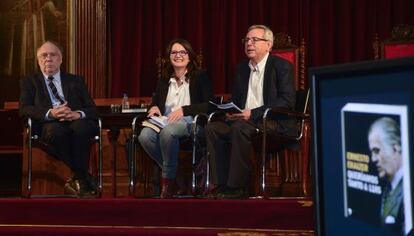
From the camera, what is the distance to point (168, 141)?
4.43m

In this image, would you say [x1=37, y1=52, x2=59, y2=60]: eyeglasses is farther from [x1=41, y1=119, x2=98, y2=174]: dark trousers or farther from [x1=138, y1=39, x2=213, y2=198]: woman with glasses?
[x1=138, y1=39, x2=213, y2=198]: woman with glasses

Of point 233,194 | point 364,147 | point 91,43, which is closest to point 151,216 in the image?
point 233,194

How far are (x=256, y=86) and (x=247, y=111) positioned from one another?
337 mm

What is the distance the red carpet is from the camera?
304cm

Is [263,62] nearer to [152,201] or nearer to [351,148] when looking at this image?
[152,201]

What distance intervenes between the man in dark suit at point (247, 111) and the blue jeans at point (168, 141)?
25 cm

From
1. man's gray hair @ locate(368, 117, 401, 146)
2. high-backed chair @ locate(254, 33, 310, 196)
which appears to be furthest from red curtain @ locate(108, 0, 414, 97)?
man's gray hair @ locate(368, 117, 401, 146)

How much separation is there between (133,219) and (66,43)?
4.54 metres

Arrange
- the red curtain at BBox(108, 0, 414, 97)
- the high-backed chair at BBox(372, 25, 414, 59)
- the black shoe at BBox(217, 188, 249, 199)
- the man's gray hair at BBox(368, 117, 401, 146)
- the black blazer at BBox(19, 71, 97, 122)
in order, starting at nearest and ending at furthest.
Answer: the man's gray hair at BBox(368, 117, 401, 146) < the black shoe at BBox(217, 188, 249, 199) < the black blazer at BBox(19, 71, 97, 122) < the high-backed chair at BBox(372, 25, 414, 59) < the red curtain at BBox(108, 0, 414, 97)

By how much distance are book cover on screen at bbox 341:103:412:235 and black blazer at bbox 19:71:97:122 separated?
382cm

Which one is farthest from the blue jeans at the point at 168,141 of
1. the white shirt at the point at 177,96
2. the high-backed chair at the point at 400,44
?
the high-backed chair at the point at 400,44

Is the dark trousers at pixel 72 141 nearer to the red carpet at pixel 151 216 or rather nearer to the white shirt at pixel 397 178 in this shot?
the red carpet at pixel 151 216

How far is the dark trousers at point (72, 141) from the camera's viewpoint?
4.56 meters

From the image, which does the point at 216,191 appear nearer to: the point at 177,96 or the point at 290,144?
the point at 290,144
